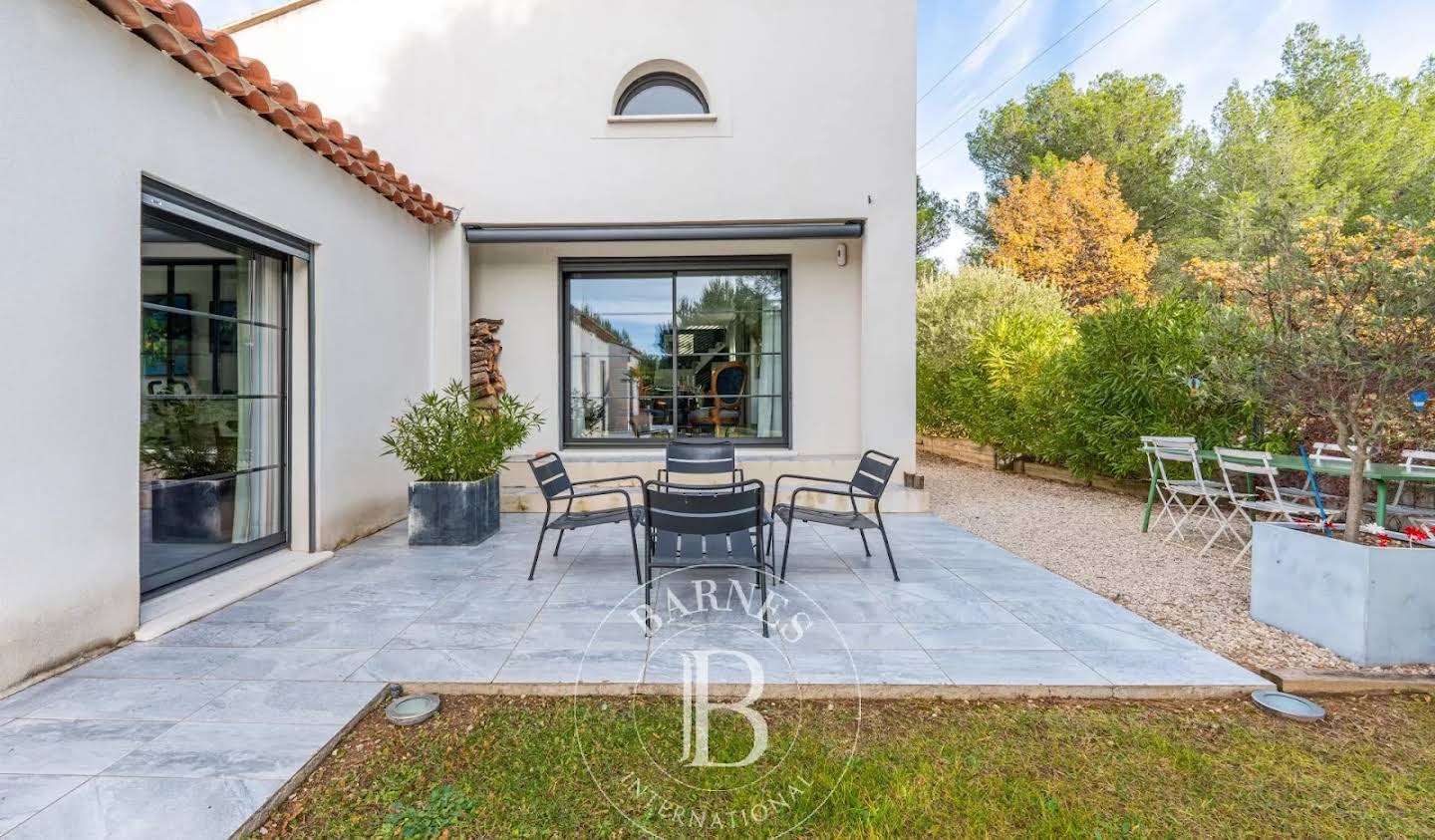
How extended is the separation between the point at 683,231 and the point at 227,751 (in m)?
5.59

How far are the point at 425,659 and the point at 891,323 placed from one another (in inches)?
208

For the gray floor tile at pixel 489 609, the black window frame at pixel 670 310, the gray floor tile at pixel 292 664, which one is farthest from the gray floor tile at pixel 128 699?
the black window frame at pixel 670 310

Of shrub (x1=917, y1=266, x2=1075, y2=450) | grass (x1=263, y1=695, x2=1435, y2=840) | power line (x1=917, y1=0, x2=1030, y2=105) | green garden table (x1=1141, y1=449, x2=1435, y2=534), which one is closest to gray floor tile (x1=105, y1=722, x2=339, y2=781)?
grass (x1=263, y1=695, x2=1435, y2=840)

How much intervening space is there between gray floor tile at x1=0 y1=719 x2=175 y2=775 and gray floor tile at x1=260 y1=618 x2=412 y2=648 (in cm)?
78

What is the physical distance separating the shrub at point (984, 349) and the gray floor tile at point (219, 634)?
9063mm

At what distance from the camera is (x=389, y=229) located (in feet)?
19.1

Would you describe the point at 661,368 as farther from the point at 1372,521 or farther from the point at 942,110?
the point at 942,110

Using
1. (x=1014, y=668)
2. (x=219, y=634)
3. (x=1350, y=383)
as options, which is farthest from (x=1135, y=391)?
(x=219, y=634)

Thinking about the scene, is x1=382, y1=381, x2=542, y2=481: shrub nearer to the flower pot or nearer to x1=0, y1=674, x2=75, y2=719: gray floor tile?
the flower pot

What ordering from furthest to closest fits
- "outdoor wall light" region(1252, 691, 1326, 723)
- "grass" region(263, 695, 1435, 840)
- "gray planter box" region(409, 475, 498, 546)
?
1. "gray planter box" region(409, 475, 498, 546)
2. "outdoor wall light" region(1252, 691, 1326, 723)
3. "grass" region(263, 695, 1435, 840)

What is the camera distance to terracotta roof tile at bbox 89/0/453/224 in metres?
3.07

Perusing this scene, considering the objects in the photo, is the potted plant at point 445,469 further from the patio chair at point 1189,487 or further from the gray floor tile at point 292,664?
the patio chair at point 1189,487

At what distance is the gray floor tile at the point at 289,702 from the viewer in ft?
7.79

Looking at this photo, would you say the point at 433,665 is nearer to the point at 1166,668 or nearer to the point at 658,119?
the point at 1166,668
